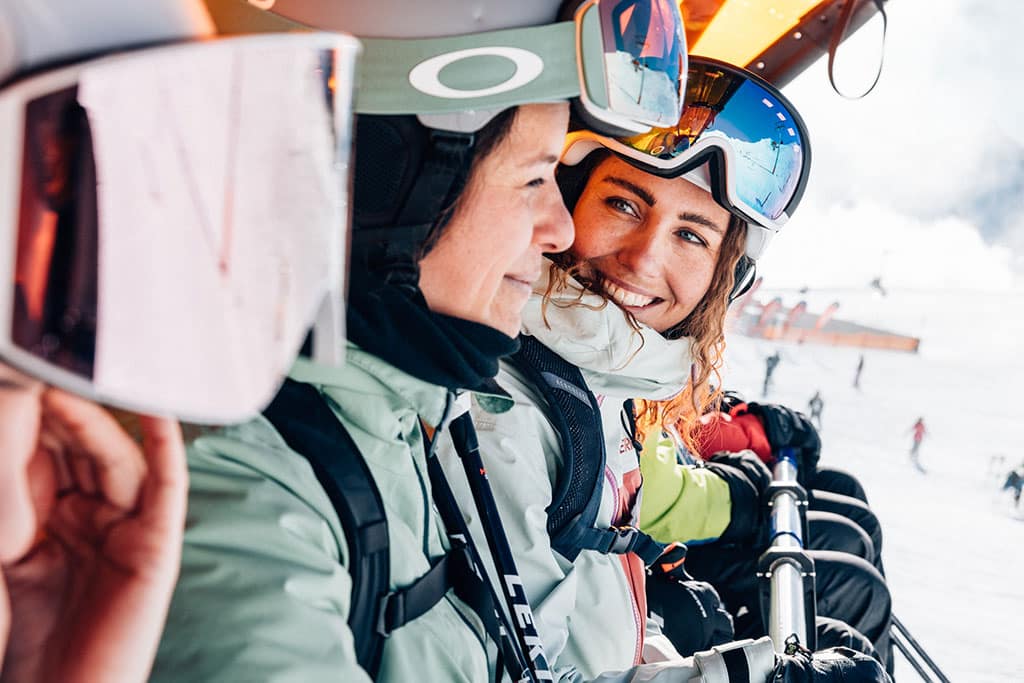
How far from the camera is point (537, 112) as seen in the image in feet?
3.37

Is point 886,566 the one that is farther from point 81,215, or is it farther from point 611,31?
point 81,215

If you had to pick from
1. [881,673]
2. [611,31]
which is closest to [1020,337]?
[881,673]

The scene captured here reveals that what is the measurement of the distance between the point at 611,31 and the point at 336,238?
586 millimetres

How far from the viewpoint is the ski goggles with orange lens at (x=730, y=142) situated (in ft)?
5.89

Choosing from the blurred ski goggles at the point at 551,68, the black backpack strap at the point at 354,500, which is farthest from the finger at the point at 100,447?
the blurred ski goggles at the point at 551,68

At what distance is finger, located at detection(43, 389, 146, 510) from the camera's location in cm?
50

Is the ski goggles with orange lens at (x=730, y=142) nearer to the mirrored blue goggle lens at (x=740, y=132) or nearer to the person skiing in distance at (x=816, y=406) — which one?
the mirrored blue goggle lens at (x=740, y=132)

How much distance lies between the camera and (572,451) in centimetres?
158

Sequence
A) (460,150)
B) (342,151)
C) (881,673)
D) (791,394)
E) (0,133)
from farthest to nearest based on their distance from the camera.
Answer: (791,394)
(881,673)
(460,150)
(342,151)
(0,133)

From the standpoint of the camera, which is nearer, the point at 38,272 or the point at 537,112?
the point at 38,272

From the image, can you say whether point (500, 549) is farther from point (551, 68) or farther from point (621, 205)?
point (621, 205)

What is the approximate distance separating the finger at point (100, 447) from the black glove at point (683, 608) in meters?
1.72

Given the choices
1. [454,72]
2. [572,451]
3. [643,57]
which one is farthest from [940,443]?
[454,72]

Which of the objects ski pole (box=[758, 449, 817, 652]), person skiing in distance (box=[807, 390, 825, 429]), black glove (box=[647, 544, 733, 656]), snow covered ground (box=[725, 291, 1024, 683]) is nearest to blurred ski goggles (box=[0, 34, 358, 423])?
ski pole (box=[758, 449, 817, 652])
